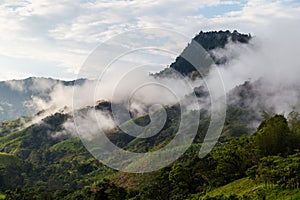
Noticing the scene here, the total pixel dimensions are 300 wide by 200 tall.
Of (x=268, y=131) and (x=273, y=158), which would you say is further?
(x=268, y=131)

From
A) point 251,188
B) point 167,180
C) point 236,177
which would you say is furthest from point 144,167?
point 251,188

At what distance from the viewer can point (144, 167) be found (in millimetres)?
145750

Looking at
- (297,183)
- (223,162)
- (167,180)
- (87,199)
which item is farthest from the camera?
(87,199)

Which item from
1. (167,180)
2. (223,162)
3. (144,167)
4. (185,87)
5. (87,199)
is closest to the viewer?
(185,87)

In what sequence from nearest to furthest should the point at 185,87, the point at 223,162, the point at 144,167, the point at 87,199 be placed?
the point at 185,87 < the point at 223,162 < the point at 87,199 < the point at 144,167

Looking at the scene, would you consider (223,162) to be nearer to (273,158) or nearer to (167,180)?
(167,180)

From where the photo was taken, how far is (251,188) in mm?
50719

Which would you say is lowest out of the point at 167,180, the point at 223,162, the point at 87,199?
the point at 87,199

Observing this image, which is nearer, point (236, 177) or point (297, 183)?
point (297, 183)

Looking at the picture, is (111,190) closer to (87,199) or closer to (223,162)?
(87,199)

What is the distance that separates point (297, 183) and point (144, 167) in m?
106

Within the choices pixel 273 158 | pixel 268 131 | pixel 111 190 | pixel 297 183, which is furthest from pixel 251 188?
pixel 111 190

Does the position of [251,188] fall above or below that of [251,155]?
below

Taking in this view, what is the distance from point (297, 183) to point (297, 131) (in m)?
26.8
